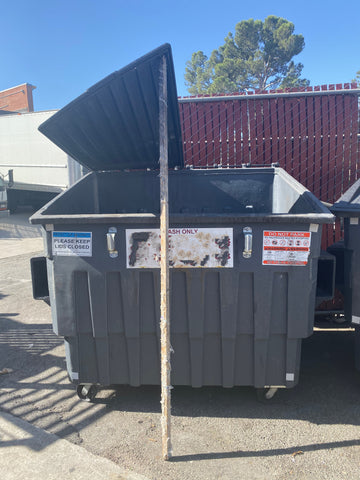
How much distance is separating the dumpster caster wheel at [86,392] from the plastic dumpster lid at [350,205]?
2.42 m

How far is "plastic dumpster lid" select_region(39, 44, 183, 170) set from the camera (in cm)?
271

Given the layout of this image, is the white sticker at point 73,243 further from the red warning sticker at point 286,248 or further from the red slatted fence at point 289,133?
the red slatted fence at point 289,133

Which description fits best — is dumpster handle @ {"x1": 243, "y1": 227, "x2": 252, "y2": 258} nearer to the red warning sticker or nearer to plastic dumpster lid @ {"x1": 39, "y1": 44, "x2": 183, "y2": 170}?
the red warning sticker

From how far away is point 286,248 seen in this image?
265 centimetres

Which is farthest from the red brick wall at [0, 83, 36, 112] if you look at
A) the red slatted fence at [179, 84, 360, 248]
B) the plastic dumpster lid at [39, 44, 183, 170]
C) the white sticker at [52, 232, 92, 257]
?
the white sticker at [52, 232, 92, 257]

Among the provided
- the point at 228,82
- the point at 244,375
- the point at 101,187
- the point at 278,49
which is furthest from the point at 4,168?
the point at 278,49

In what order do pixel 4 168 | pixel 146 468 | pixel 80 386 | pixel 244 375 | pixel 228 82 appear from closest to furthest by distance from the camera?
pixel 146 468, pixel 244 375, pixel 80 386, pixel 4 168, pixel 228 82

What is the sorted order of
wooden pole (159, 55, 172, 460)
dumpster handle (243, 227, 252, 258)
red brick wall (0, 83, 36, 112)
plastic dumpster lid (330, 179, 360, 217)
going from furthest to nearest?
red brick wall (0, 83, 36, 112) → plastic dumpster lid (330, 179, 360, 217) → dumpster handle (243, 227, 252, 258) → wooden pole (159, 55, 172, 460)

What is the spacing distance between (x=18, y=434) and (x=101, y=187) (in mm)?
2519

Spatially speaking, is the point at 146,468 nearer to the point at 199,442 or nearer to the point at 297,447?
the point at 199,442

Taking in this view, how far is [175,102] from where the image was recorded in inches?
136

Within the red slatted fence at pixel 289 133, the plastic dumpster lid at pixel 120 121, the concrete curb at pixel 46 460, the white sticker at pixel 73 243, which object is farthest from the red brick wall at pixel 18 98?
the concrete curb at pixel 46 460

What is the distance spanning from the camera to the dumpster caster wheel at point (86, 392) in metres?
3.11

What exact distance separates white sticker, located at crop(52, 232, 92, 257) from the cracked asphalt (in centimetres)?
127
